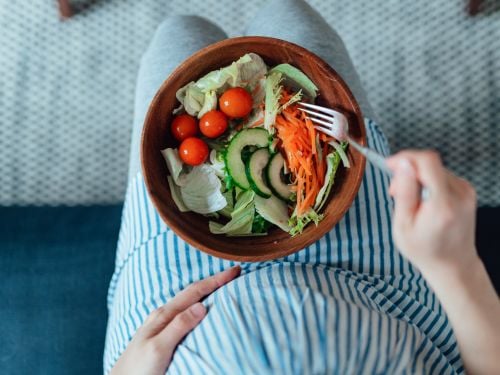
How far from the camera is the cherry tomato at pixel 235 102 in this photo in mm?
818

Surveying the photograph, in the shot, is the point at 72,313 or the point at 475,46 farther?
the point at 475,46

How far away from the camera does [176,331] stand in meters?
0.76

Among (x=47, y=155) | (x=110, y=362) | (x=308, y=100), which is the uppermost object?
(x=308, y=100)

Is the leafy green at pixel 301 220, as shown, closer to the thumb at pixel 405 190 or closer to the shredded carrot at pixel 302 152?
the shredded carrot at pixel 302 152

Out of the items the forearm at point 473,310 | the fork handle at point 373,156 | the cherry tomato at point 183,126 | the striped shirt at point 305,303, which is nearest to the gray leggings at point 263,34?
the striped shirt at point 305,303

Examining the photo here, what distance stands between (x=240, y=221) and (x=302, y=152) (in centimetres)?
14

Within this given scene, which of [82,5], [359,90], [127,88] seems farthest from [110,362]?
[82,5]

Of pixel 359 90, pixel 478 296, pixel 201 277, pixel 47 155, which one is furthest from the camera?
pixel 47 155

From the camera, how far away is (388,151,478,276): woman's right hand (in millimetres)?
493

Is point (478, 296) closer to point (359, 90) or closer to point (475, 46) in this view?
point (359, 90)

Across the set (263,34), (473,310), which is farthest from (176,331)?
(263,34)

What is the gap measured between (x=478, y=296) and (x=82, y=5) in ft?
4.28

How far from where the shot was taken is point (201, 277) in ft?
2.91

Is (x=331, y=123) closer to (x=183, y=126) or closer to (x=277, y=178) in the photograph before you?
(x=277, y=178)
